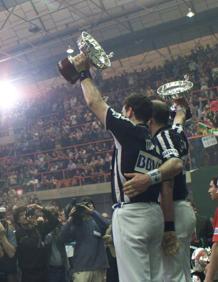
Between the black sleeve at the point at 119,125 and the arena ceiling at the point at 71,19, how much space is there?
13992 mm

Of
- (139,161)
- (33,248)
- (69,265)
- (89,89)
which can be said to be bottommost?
(69,265)

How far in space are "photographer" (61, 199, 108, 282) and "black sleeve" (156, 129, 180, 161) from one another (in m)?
2.38

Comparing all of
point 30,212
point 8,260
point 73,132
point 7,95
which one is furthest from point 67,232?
point 7,95

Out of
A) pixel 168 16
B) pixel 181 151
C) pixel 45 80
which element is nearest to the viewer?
pixel 181 151

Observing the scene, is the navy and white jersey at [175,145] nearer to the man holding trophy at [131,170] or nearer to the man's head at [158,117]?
the man's head at [158,117]

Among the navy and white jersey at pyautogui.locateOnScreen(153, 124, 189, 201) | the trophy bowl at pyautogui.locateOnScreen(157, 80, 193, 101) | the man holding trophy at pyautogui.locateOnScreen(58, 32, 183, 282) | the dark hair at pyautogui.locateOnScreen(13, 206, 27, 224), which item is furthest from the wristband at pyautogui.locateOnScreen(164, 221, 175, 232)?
the dark hair at pyautogui.locateOnScreen(13, 206, 27, 224)

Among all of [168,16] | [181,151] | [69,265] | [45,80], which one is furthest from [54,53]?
[181,151]

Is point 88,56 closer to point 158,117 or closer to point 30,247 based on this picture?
point 158,117

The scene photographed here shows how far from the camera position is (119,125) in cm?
288

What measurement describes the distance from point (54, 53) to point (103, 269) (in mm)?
15923

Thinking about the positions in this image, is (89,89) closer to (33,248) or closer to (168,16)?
(33,248)

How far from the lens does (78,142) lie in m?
16.8

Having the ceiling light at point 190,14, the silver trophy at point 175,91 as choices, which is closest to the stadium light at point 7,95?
the ceiling light at point 190,14

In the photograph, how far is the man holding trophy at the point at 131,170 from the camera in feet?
9.39
